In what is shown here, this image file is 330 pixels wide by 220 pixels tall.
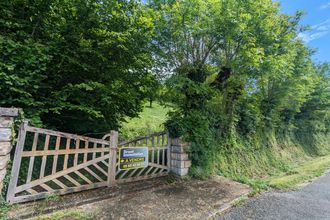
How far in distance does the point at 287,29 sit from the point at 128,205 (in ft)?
24.9

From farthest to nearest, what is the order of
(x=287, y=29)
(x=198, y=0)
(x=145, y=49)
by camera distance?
(x=287, y=29) < (x=145, y=49) < (x=198, y=0)

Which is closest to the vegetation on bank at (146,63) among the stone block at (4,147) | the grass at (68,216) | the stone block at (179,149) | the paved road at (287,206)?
the stone block at (179,149)

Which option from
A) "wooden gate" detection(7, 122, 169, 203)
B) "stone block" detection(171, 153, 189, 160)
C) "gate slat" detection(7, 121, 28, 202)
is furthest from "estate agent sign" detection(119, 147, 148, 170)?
"gate slat" detection(7, 121, 28, 202)

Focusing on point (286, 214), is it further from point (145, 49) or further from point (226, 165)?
point (145, 49)

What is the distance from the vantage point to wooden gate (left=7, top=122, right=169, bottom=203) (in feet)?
11.2

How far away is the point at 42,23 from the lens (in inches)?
175

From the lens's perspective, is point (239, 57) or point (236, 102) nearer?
point (239, 57)

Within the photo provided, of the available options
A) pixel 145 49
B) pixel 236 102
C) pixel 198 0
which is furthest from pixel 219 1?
pixel 236 102

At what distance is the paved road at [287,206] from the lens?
3.50 m

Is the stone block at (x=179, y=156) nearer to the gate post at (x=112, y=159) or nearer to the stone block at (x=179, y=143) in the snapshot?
the stone block at (x=179, y=143)

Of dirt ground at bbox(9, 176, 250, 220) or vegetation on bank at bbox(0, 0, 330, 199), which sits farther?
vegetation on bank at bbox(0, 0, 330, 199)

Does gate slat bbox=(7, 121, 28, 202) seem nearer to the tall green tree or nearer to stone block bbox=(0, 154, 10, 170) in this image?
stone block bbox=(0, 154, 10, 170)

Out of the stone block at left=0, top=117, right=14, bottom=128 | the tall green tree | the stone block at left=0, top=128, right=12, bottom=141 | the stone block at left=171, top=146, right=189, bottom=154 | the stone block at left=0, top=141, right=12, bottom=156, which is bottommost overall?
the stone block at left=171, top=146, right=189, bottom=154

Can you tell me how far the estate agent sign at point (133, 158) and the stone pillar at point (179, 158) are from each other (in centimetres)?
95
